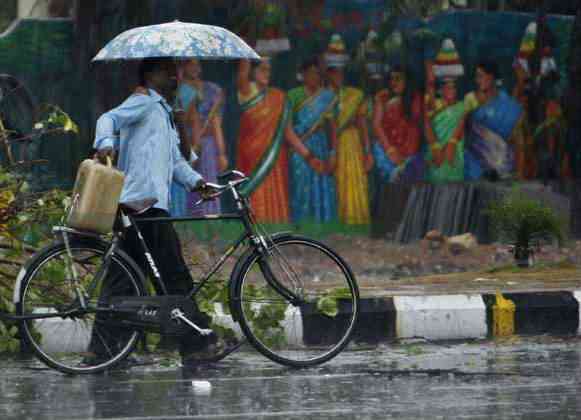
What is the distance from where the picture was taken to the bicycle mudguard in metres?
7.46

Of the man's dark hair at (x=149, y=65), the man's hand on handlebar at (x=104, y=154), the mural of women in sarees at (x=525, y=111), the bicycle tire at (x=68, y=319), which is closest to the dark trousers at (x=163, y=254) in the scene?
the bicycle tire at (x=68, y=319)

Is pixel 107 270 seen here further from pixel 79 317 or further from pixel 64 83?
pixel 64 83

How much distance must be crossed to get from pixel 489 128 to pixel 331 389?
252 inches

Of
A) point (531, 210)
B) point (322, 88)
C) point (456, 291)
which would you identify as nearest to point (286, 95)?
point (322, 88)

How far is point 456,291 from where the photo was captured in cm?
981

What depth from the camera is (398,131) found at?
42.2 feet

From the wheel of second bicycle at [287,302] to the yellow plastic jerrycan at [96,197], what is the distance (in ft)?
2.55

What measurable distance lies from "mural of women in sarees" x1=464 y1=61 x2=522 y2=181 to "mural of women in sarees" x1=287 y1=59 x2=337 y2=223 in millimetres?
1260

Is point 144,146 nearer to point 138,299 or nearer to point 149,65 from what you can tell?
point 149,65

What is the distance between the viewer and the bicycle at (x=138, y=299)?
738 centimetres

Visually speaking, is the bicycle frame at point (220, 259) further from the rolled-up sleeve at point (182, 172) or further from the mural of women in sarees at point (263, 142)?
the mural of women in sarees at point (263, 142)

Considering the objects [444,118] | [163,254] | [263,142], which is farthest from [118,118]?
[444,118]

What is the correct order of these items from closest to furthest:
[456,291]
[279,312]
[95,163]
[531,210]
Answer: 1. [95,163]
2. [279,312]
3. [456,291]
4. [531,210]

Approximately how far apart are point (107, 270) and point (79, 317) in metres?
0.27
